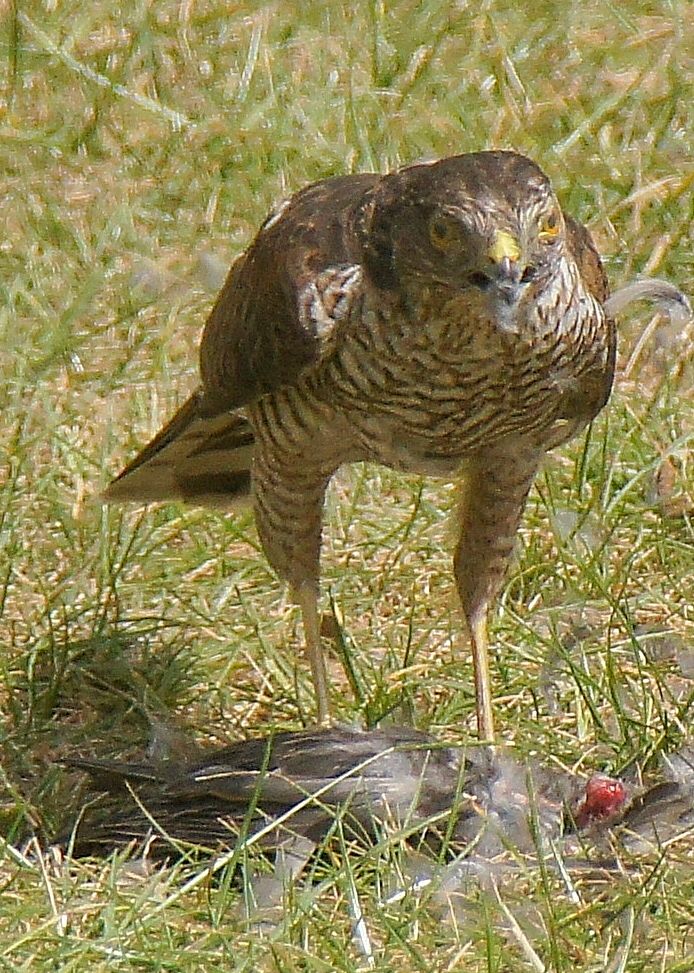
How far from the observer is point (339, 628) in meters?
4.87

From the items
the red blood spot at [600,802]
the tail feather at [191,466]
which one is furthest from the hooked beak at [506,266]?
the tail feather at [191,466]

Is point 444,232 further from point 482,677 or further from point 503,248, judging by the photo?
point 482,677

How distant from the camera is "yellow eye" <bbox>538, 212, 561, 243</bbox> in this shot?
12.2 feet

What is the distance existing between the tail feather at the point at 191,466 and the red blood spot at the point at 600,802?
1.23 metres

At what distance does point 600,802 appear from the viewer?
Answer: 412 cm

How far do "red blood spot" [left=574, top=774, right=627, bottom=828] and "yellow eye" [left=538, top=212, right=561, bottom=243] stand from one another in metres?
1.15

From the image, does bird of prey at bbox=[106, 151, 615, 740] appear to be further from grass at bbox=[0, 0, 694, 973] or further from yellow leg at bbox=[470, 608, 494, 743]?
grass at bbox=[0, 0, 694, 973]

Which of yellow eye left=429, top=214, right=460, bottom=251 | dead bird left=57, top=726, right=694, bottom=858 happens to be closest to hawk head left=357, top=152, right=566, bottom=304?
yellow eye left=429, top=214, right=460, bottom=251

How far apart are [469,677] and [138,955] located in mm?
1575

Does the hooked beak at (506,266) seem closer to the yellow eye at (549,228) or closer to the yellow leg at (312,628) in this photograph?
the yellow eye at (549,228)

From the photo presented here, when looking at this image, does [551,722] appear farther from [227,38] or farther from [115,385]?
[227,38]

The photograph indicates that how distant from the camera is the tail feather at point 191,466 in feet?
16.0

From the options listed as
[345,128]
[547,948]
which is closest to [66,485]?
[345,128]

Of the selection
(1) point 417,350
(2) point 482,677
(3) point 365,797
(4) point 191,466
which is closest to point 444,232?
(1) point 417,350
